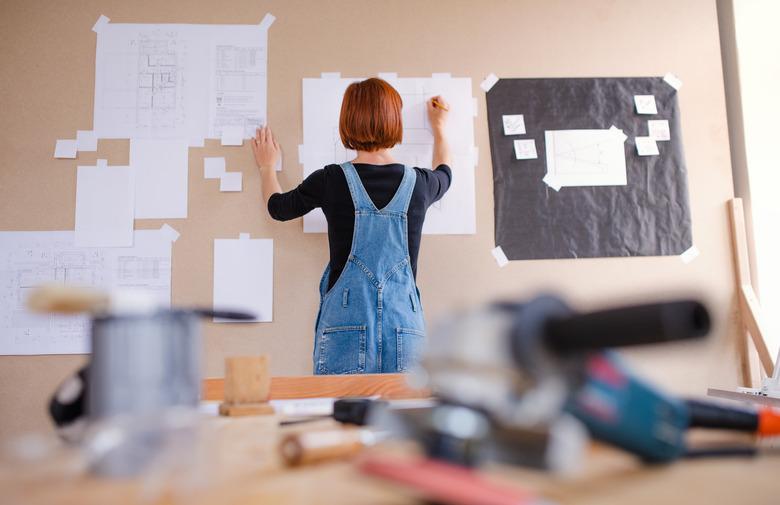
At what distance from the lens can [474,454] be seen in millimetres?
542

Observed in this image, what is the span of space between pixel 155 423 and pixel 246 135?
200 centimetres

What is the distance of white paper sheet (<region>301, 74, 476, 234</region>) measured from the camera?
2451 mm

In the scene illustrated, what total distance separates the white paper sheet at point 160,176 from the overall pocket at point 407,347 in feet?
3.50

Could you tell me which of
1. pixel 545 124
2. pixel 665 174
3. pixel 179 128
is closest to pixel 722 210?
pixel 665 174

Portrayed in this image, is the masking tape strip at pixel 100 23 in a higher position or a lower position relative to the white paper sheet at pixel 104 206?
higher

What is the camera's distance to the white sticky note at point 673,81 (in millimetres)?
2586

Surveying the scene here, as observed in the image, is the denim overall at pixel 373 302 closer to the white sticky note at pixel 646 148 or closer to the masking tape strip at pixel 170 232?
the masking tape strip at pixel 170 232

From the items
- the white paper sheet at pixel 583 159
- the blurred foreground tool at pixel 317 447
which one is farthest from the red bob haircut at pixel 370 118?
the blurred foreground tool at pixel 317 447

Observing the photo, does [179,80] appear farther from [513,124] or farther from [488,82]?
[513,124]

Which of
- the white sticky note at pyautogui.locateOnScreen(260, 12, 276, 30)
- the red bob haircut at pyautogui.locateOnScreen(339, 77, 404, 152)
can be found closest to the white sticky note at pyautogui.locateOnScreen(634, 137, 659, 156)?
the red bob haircut at pyautogui.locateOnScreen(339, 77, 404, 152)

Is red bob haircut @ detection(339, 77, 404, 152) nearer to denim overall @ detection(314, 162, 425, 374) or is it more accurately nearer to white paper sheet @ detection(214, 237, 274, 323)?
denim overall @ detection(314, 162, 425, 374)

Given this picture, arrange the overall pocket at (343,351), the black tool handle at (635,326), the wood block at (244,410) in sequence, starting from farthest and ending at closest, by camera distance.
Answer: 1. the overall pocket at (343,351)
2. the wood block at (244,410)
3. the black tool handle at (635,326)

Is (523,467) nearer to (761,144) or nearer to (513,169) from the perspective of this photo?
(513,169)

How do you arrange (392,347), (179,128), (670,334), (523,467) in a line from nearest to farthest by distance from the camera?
(670,334)
(523,467)
(392,347)
(179,128)
